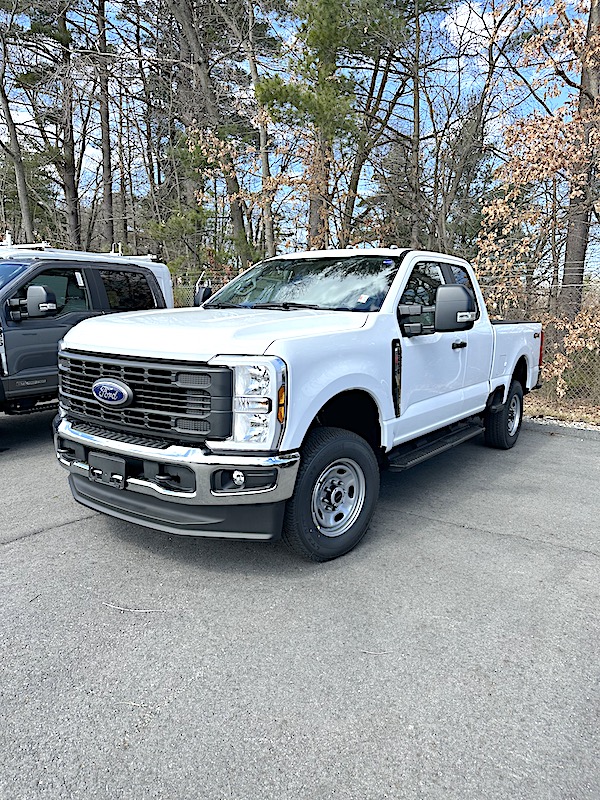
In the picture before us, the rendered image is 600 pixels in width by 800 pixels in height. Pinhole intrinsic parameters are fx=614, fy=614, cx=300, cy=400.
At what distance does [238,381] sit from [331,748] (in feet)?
6.01

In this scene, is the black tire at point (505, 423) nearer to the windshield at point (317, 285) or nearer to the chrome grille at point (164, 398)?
the windshield at point (317, 285)

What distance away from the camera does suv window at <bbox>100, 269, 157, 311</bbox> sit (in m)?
7.82

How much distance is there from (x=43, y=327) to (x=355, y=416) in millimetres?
4308

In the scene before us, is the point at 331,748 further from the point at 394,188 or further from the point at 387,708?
the point at 394,188

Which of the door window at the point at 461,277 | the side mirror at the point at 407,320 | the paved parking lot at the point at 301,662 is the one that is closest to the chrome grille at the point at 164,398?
the paved parking lot at the point at 301,662

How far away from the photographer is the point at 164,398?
357 centimetres

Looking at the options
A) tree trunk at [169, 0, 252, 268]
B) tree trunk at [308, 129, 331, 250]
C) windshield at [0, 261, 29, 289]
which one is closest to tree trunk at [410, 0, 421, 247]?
tree trunk at [308, 129, 331, 250]

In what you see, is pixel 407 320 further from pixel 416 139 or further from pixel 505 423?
pixel 416 139

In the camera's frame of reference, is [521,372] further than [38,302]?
Yes

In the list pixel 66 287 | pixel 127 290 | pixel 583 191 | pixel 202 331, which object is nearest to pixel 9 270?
pixel 66 287

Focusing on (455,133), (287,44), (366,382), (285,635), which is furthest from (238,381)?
(455,133)

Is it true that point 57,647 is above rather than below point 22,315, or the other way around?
below

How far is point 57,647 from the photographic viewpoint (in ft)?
9.86

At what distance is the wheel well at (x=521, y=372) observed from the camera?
718 cm
